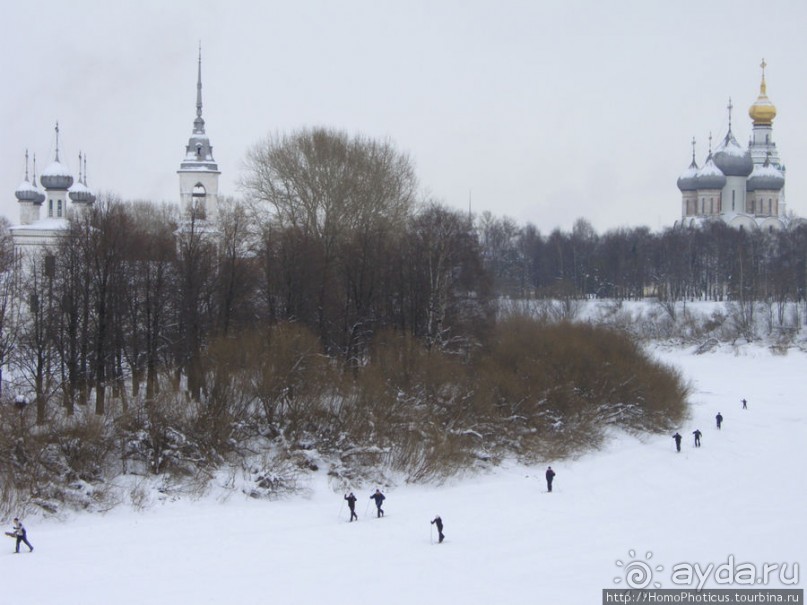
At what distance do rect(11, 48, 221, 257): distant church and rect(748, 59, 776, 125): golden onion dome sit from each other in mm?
58389

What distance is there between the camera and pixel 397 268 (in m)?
42.8

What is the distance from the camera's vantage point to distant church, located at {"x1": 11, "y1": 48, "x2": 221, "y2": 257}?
65.3m

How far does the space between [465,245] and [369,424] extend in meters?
13.7

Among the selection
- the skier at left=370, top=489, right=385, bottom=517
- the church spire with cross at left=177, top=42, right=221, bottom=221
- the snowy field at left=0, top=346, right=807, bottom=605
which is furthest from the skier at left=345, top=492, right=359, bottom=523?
the church spire with cross at left=177, top=42, right=221, bottom=221

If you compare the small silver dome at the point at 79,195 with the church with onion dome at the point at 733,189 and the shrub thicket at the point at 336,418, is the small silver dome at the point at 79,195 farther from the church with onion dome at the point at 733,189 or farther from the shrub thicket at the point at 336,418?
the church with onion dome at the point at 733,189

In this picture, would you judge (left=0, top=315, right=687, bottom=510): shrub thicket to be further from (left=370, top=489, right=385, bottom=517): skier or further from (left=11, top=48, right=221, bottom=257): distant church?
(left=11, top=48, right=221, bottom=257): distant church

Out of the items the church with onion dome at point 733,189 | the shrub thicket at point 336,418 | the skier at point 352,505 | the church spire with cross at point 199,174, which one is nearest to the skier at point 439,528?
the skier at point 352,505

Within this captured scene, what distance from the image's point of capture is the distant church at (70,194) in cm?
6531

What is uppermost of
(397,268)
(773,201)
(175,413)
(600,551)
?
(773,201)

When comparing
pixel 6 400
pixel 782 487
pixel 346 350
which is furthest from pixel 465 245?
pixel 6 400

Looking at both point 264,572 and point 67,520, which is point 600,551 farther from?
point 67,520

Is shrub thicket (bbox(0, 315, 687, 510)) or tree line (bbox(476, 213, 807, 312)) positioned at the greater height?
tree line (bbox(476, 213, 807, 312))

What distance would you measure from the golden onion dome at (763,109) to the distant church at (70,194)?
58.4 meters

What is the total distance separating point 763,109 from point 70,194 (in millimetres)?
67547
